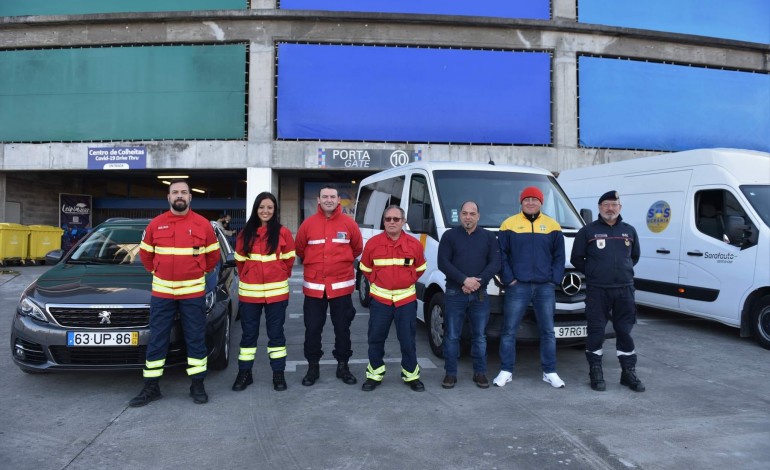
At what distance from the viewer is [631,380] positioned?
436 centimetres

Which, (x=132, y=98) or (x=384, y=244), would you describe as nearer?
(x=384, y=244)

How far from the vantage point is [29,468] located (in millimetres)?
2824

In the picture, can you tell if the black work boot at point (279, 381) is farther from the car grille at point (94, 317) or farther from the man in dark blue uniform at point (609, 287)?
the man in dark blue uniform at point (609, 287)

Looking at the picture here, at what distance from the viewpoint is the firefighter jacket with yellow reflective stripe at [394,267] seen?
168 inches

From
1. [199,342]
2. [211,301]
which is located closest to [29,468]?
[199,342]

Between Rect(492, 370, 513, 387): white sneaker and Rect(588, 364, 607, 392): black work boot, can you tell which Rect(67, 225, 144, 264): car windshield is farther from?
Rect(588, 364, 607, 392): black work boot

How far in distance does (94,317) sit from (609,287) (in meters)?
4.48

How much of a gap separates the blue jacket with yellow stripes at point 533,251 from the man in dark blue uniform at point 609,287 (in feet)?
0.86

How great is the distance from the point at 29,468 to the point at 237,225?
16781 millimetres

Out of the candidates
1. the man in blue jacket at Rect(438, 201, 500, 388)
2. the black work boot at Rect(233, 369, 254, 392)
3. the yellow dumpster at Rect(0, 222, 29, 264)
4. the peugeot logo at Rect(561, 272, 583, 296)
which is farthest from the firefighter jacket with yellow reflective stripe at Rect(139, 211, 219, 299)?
the yellow dumpster at Rect(0, 222, 29, 264)

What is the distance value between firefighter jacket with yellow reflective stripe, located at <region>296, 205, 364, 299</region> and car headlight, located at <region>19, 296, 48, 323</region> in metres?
2.15

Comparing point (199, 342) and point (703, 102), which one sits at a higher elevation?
point (703, 102)

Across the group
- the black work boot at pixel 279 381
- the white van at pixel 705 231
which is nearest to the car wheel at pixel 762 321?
the white van at pixel 705 231

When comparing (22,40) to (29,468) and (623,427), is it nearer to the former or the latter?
(29,468)
